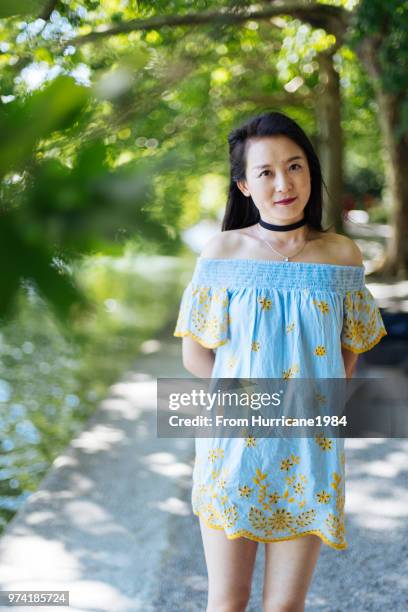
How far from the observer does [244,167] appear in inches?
85.4

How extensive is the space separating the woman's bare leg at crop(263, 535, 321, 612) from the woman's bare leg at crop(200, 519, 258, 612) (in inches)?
2.4

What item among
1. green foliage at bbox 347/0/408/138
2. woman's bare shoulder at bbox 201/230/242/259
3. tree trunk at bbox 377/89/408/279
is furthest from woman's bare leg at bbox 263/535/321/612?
tree trunk at bbox 377/89/408/279

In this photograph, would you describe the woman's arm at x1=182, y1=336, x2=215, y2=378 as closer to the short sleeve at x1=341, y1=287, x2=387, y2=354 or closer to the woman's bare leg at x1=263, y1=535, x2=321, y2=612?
the short sleeve at x1=341, y1=287, x2=387, y2=354

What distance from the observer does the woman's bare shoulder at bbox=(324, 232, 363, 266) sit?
2.19 metres

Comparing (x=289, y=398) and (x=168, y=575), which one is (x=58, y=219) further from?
(x=168, y=575)

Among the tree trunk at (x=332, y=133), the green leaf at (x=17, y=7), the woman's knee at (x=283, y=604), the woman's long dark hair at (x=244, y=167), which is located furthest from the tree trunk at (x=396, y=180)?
the green leaf at (x=17, y=7)

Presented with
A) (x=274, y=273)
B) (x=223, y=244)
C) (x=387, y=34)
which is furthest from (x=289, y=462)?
(x=387, y=34)

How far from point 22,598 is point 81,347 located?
9.63 ft

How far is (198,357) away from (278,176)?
0.58 m

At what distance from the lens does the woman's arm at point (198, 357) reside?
2.23 m

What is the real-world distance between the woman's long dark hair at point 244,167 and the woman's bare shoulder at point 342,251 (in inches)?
2.7

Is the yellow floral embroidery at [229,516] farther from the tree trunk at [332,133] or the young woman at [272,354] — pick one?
the tree trunk at [332,133]

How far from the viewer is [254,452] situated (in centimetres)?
210

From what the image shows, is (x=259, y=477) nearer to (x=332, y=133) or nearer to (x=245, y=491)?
(x=245, y=491)
